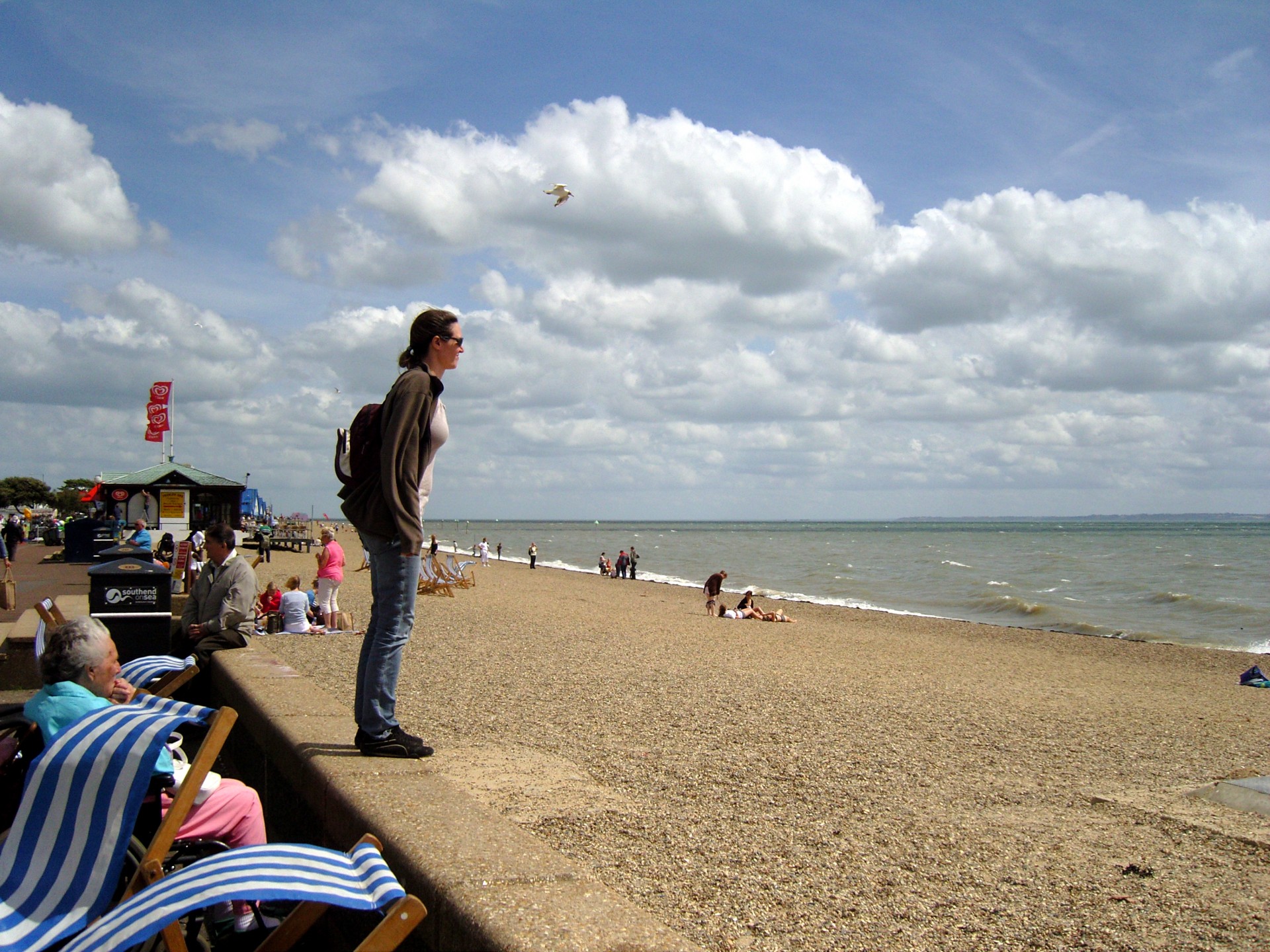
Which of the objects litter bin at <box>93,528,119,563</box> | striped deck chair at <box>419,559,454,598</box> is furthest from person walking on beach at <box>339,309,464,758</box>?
litter bin at <box>93,528,119,563</box>

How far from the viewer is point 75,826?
2287 millimetres

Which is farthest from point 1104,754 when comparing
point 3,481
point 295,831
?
point 3,481

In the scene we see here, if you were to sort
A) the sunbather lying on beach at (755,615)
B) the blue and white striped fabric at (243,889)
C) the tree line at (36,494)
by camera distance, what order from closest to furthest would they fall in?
1. the blue and white striped fabric at (243,889)
2. the sunbather lying on beach at (755,615)
3. the tree line at (36,494)

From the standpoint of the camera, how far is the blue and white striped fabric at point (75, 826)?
225 cm

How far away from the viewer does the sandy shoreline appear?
348cm

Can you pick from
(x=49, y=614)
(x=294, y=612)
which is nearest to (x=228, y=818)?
(x=49, y=614)

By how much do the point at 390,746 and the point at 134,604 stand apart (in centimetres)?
433

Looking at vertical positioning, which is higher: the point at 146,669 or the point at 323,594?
the point at 146,669

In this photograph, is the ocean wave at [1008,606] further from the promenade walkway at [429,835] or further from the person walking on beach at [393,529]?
the person walking on beach at [393,529]

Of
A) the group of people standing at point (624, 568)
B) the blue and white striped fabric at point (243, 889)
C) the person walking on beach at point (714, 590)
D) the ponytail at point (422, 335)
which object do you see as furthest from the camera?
the group of people standing at point (624, 568)

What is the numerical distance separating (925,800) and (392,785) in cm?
318

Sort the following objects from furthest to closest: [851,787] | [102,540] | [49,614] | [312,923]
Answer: [102,540]
[49,614]
[851,787]
[312,923]

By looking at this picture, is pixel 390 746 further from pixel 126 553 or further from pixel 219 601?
pixel 126 553

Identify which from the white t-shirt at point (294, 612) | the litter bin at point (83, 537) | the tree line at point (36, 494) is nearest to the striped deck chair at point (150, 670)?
the white t-shirt at point (294, 612)
